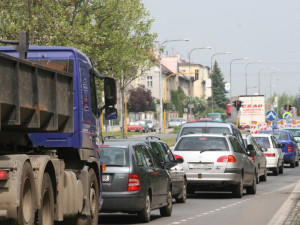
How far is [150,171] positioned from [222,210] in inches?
125

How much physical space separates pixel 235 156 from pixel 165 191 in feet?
17.1

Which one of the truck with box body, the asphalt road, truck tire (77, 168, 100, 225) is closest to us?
truck tire (77, 168, 100, 225)

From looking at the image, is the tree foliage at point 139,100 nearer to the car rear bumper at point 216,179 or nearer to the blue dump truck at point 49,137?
the car rear bumper at point 216,179

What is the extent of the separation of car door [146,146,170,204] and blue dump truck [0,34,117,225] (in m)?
2.45

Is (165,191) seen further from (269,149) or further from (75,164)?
(269,149)

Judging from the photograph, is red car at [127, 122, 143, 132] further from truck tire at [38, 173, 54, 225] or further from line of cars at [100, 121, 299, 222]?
truck tire at [38, 173, 54, 225]

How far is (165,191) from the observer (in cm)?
1730

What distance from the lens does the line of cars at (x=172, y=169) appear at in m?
15.3

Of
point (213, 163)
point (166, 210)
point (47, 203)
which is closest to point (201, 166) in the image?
point (213, 163)

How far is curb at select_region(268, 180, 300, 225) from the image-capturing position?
625 inches

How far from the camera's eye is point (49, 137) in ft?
41.3

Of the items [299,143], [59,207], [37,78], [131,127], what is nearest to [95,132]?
[59,207]

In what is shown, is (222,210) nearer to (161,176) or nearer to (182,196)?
(182,196)

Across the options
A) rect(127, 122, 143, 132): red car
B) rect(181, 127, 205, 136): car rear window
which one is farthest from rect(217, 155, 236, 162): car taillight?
rect(127, 122, 143, 132): red car
